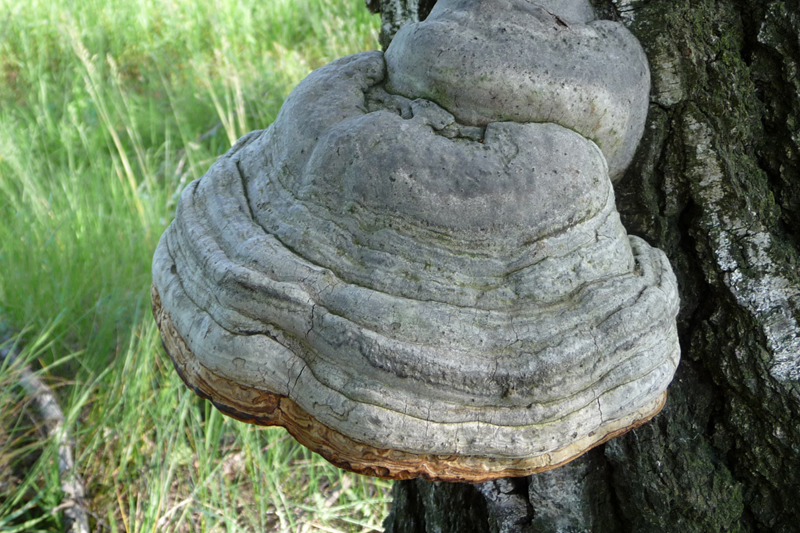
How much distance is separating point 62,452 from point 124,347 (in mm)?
618

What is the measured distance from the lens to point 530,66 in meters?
1.31

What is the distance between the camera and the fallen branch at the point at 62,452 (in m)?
2.54

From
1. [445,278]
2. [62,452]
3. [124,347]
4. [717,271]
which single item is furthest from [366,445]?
[124,347]

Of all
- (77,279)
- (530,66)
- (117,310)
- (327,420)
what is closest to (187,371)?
(327,420)

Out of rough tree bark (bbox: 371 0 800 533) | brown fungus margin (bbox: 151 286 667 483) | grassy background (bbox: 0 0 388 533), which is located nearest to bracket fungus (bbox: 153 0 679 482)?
brown fungus margin (bbox: 151 286 667 483)

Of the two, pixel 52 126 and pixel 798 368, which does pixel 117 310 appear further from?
pixel 798 368

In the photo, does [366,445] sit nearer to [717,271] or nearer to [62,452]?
[717,271]

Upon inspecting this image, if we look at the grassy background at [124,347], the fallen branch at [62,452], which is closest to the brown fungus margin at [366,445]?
the grassy background at [124,347]

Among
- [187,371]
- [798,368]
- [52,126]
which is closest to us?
[187,371]

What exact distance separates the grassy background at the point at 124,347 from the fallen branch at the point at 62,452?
47 mm

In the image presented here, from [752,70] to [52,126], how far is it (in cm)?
541

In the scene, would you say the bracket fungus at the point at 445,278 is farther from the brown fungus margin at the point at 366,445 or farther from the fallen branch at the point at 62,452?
the fallen branch at the point at 62,452

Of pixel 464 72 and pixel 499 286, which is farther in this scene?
pixel 464 72

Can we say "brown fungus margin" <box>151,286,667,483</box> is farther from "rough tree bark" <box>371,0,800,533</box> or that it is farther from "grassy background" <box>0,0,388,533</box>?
"grassy background" <box>0,0,388,533</box>
